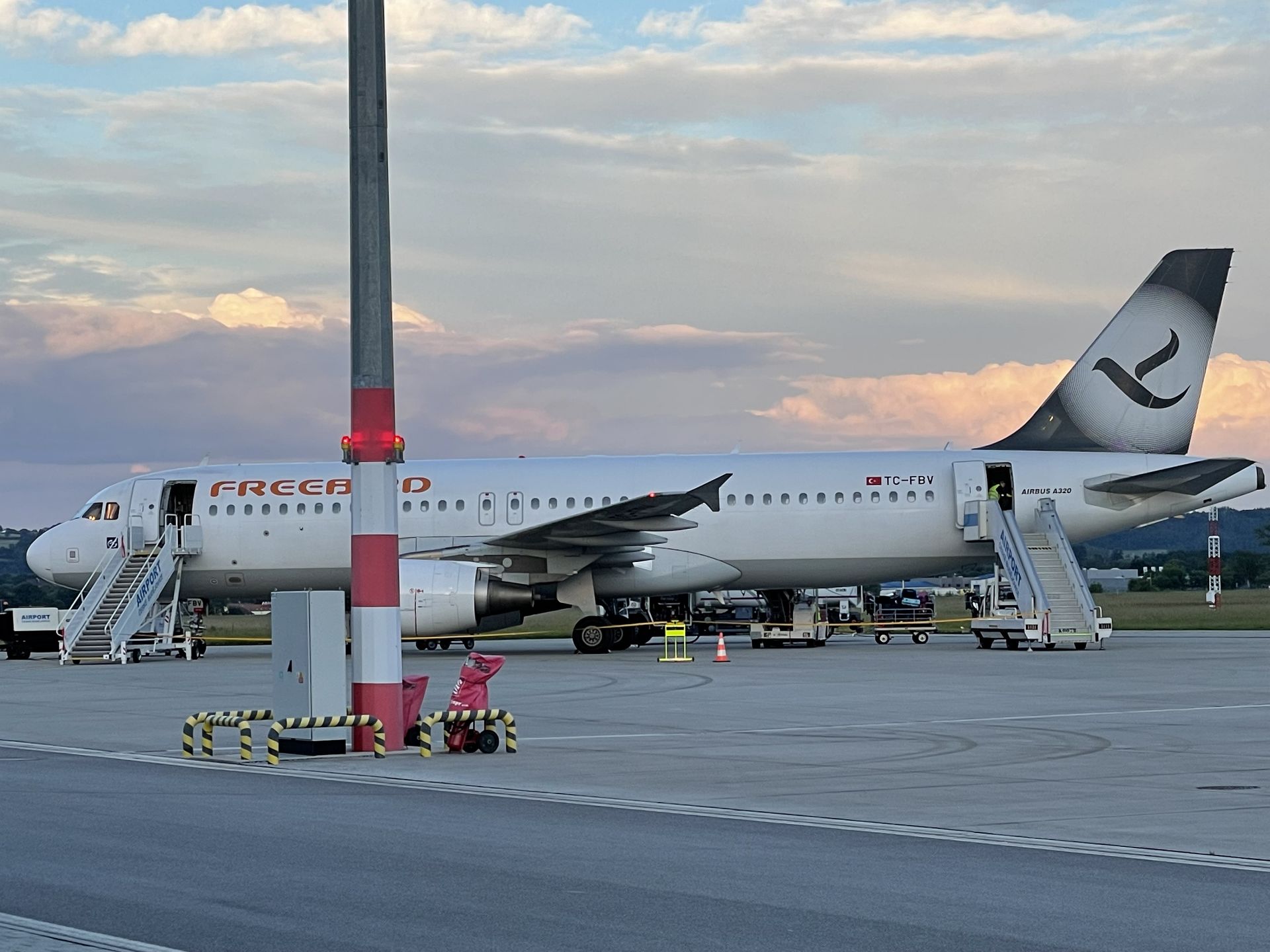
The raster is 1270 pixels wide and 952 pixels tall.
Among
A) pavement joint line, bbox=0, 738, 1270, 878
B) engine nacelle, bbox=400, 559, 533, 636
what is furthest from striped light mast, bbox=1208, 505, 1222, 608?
pavement joint line, bbox=0, 738, 1270, 878

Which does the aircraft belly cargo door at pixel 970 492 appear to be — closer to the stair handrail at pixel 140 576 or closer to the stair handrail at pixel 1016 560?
the stair handrail at pixel 1016 560

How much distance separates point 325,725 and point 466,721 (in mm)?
1386

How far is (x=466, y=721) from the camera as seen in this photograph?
53.5 feet

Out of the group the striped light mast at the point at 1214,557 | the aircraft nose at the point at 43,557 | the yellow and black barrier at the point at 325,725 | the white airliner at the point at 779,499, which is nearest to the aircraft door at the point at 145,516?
the white airliner at the point at 779,499

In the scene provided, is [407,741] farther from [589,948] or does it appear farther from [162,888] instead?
[589,948]

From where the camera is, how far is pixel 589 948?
734 centimetres

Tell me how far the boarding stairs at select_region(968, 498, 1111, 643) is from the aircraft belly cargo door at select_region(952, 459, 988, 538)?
22 centimetres

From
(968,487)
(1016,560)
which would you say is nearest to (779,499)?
(968,487)

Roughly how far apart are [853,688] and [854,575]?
521 inches

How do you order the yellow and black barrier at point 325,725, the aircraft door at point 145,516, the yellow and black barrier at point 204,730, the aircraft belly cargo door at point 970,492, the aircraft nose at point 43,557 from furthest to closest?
1. the aircraft nose at point 43,557
2. the aircraft door at point 145,516
3. the aircraft belly cargo door at point 970,492
4. the yellow and black barrier at point 204,730
5. the yellow and black barrier at point 325,725

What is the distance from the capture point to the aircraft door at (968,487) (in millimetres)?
36094

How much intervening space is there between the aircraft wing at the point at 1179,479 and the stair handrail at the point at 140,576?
2126cm

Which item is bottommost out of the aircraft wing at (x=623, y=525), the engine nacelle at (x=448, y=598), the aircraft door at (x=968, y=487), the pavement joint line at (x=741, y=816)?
the pavement joint line at (x=741, y=816)

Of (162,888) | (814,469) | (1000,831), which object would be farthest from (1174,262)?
(162,888)
